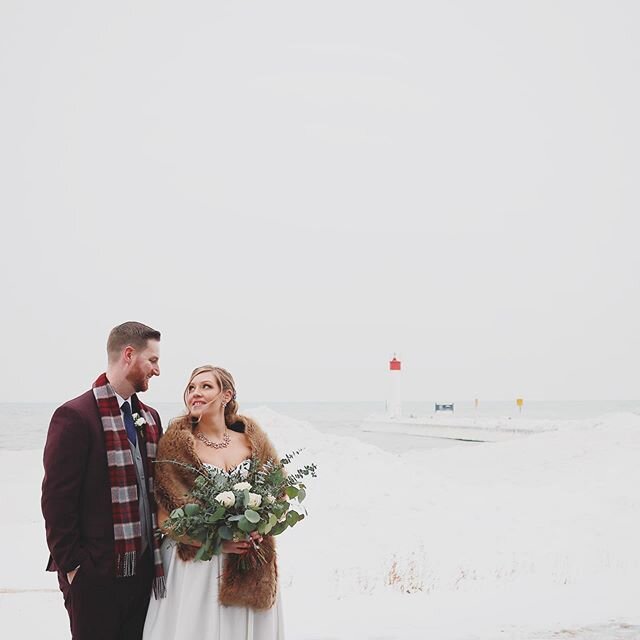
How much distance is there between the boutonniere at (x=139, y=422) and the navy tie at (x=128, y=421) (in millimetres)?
17

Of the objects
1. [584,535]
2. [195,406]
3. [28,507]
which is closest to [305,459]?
[28,507]

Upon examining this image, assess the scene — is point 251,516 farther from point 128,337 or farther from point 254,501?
point 128,337

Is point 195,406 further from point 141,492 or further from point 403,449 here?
point 403,449

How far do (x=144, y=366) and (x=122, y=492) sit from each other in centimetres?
53

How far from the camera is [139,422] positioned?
346 cm

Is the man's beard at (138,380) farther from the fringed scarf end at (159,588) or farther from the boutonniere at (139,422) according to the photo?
the fringed scarf end at (159,588)

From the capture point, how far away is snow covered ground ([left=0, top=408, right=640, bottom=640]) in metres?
5.95

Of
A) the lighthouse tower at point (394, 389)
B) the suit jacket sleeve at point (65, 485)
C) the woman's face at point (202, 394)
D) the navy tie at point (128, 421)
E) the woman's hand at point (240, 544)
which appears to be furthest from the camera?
the lighthouse tower at point (394, 389)

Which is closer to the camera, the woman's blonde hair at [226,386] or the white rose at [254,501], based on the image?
the white rose at [254,501]

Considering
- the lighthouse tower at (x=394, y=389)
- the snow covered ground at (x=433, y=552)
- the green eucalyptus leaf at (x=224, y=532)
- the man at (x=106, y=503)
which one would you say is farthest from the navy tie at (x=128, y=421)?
the lighthouse tower at (x=394, y=389)

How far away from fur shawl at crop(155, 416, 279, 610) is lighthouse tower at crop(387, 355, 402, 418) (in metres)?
39.6

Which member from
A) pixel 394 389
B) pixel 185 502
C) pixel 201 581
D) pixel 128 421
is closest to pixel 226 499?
pixel 185 502

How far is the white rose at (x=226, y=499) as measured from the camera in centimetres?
326

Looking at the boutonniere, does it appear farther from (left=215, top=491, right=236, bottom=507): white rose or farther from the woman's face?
(left=215, top=491, right=236, bottom=507): white rose
